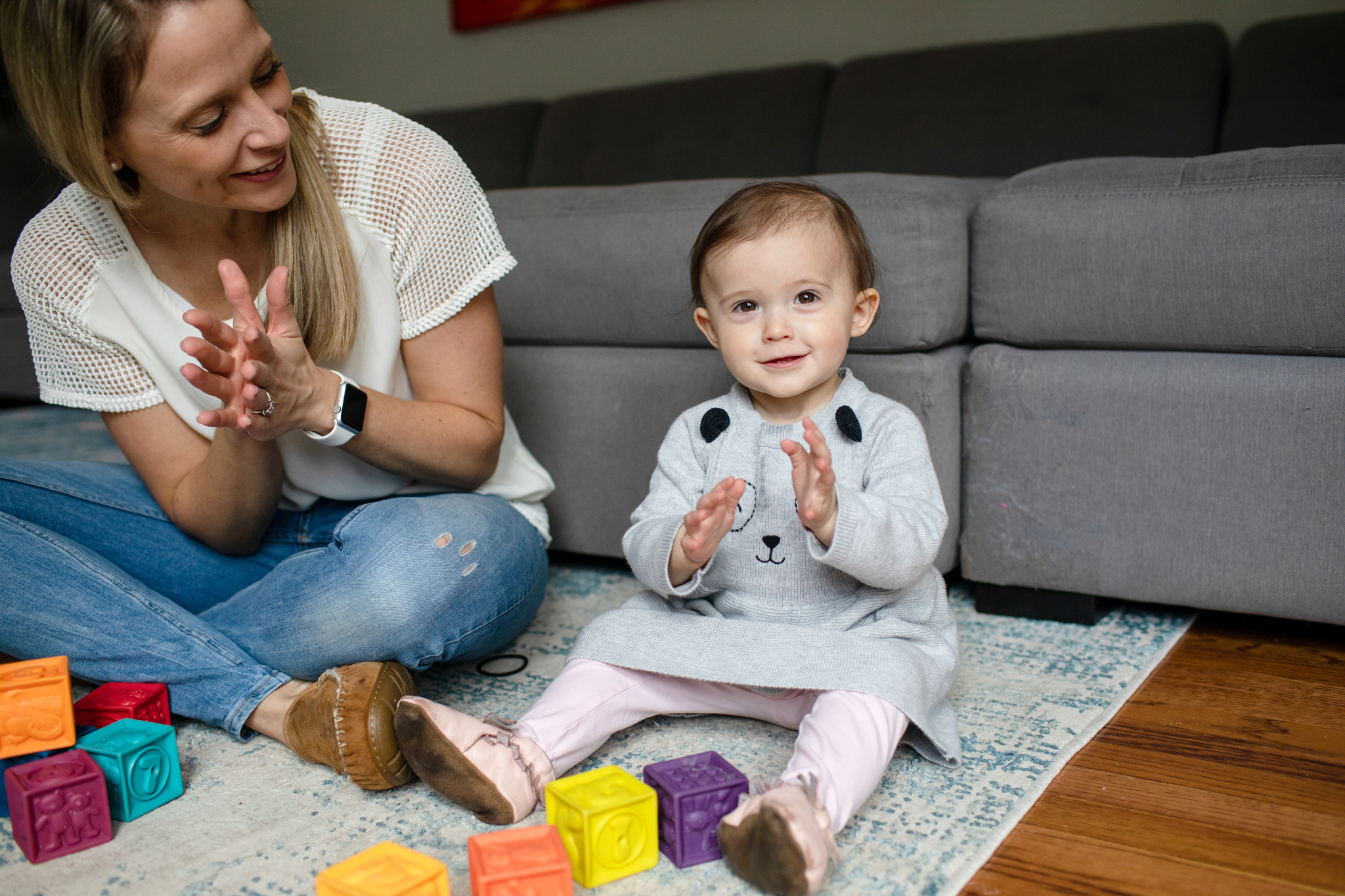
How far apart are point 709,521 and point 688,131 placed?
1730 mm

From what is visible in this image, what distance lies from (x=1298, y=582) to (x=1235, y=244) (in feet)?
1.11

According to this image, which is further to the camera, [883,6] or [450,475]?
[883,6]

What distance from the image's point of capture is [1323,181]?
0.95 meters

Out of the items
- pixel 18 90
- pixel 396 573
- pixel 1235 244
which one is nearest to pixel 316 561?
pixel 396 573

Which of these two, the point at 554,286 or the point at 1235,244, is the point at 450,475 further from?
the point at 1235,244

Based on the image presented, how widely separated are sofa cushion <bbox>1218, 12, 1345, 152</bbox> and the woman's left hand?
168 cm

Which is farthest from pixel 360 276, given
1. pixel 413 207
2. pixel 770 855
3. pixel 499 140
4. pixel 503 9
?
pixel 503 9

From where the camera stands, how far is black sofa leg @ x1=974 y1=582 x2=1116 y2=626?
112cm

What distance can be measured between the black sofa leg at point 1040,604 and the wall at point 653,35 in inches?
49.3

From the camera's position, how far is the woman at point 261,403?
0.78 metres

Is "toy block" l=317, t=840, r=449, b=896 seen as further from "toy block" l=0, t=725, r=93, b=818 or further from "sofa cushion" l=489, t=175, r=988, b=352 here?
"sofa cushion" l=489, t=175, r=988, b=352

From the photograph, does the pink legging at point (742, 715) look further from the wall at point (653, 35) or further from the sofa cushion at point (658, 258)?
the wall at point (653, 35)

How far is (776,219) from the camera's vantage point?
2.89ft

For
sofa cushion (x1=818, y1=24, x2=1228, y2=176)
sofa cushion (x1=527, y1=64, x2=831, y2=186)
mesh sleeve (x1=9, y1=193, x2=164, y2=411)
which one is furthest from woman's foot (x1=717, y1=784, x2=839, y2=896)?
sofa cushion (x1=527, y1=64, x2=831, y2=186)
